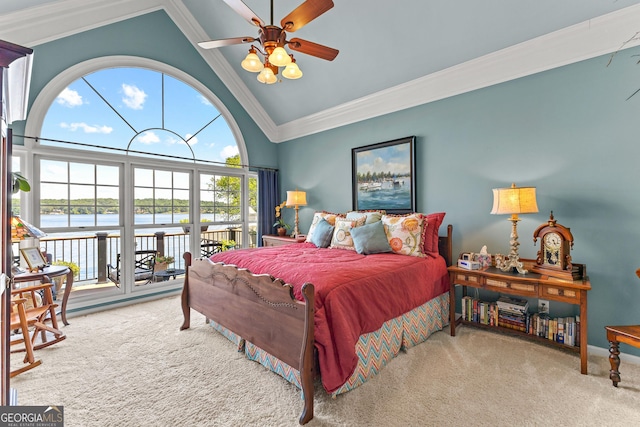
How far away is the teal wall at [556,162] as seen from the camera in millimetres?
2482

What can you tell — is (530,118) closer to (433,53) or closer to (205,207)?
(433,53)

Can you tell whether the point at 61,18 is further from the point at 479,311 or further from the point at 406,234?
the point at 479,311

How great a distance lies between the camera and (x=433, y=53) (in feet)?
11.0

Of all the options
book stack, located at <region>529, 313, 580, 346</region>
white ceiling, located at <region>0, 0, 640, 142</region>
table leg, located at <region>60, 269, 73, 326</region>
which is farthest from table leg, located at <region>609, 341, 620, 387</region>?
table leg, located at <region>60, 269, 73, 326</region>

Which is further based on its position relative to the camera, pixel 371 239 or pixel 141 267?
pixel 141 267

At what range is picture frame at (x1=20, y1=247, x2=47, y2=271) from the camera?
2.83 metres

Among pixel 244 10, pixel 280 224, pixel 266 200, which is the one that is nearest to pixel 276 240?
pixel 280 224

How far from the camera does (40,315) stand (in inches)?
107

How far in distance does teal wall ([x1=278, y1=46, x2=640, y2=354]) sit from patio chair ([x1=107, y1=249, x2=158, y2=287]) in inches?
159

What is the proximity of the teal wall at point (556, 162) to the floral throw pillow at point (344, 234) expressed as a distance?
963 mm

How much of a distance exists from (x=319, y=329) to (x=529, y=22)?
11.1ft

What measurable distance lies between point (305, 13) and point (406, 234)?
7.41ft
